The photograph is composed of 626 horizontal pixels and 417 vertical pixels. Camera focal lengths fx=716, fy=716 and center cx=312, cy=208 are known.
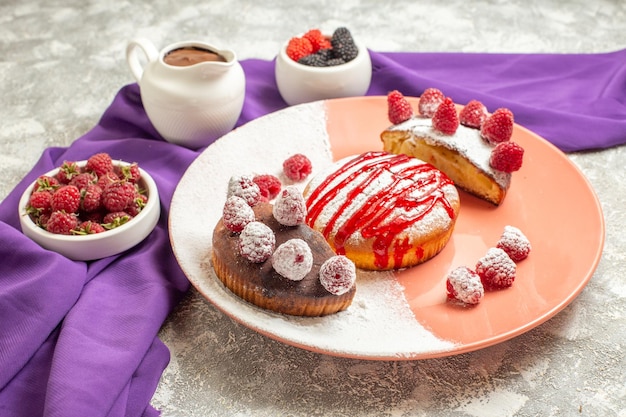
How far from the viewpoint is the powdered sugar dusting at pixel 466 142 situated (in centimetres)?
222

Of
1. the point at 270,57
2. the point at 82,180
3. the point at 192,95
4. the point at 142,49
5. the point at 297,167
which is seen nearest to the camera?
the point at 82,180

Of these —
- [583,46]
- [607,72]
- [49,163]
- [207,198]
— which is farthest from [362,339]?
[583,46]

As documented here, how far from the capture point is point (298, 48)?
2768mm

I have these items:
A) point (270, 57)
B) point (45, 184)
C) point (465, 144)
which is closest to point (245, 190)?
point (45, 184)

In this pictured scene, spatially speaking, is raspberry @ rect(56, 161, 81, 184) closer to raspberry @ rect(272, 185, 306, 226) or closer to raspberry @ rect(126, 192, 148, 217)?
raspberry @ rect(126, 192, 148, 217)

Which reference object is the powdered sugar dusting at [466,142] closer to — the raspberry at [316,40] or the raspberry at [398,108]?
the raspberry at [398,108]

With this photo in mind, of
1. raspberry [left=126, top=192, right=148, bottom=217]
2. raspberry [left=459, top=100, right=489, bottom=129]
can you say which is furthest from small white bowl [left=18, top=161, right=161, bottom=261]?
raspberry [left=459, top=100, right=489, bottom=129]

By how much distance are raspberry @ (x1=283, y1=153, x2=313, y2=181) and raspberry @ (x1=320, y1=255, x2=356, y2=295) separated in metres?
0.66

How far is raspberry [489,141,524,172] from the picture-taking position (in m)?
2.17

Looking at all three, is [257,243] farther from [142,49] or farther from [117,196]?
[142,49]

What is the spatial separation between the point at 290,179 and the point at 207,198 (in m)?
0.31

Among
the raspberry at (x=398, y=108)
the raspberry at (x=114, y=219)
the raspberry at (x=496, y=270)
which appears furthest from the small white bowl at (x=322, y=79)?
the raspberry at (x=496, y=270)

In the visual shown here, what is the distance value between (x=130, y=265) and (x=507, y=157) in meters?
1.17

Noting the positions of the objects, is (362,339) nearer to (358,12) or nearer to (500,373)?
(500,373)
